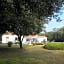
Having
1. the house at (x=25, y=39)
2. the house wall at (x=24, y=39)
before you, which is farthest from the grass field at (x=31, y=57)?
the house wall at (x=24, y=39)

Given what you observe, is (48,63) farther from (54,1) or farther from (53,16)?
(54,1)

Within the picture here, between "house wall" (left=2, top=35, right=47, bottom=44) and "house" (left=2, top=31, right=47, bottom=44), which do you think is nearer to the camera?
"house" (left=2, top=31, right=47, bottom=44)

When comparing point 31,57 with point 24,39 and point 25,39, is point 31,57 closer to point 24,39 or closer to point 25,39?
point 24,39

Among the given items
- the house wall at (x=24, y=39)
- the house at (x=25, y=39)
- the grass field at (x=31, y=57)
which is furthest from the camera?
the house wall at (x=24, y=39)

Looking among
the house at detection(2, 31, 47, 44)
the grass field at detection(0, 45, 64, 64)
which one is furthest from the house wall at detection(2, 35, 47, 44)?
the grass field at detection(0, 45, 64, 64)

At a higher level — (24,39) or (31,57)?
(31,57)

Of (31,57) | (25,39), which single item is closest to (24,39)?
(25,39)

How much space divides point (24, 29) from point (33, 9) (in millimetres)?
21615

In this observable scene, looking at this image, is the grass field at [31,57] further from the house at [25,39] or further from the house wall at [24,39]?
Result: the house wall at [24,39]

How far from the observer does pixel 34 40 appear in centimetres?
7962

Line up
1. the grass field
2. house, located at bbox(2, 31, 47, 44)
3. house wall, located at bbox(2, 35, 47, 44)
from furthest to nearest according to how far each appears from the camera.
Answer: house wall, located at bbox(2, 35, 47, 44) < house, located at bbox(2, 31, 47, 44) < the grass field

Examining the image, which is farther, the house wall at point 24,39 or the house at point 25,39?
the house wall at point 24,39

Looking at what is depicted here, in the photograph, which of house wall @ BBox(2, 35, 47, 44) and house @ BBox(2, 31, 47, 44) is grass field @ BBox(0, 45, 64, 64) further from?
house wall @ BBox(2, 35, 47, 44)

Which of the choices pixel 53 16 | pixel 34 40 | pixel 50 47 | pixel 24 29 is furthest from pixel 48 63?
pixel 34 40
